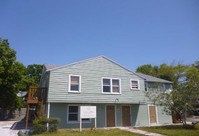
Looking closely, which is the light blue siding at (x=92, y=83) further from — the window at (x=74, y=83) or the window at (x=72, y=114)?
the window at (x=72, y=114)

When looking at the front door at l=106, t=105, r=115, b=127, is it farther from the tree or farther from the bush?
the tree

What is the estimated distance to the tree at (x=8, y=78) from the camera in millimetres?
26719

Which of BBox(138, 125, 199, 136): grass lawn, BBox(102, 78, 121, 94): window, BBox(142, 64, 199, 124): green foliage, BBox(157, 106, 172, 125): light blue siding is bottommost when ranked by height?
BBox(138, 125, 199, 136): grass lawn

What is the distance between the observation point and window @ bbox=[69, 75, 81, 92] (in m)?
18.4

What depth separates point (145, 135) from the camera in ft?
45.6

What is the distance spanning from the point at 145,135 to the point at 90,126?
6404 millimetres

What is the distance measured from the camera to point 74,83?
18625mm

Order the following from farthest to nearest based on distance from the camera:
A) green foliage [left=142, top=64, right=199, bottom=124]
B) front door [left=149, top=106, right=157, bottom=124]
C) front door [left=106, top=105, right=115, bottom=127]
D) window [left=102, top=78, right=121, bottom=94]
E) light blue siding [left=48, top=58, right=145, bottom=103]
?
front door [left=149, top=106, right=157, bottom=124], window [left=102, top=78, right=121, bottom=94], front door [left=106, top=105, right=115, bottom=127], green foliage [left=142, top=64, right=199, bottom=124], light blue siding [left=48, top=58, right=145, bottom=103]

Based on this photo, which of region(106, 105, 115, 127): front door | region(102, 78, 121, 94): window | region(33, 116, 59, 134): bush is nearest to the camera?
region(33, 116, 59, 134): bush

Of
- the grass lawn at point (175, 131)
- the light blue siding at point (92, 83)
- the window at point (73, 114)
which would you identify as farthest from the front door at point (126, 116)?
the window at point (73, 114)

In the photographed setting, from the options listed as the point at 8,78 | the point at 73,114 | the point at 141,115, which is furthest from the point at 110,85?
the point at 8,78

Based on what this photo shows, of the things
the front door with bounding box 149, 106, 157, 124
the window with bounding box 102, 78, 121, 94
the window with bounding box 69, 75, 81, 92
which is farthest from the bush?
the front door with bounding box 149, 106, 157, 124

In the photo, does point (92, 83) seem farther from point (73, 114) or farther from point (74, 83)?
point (73, 114)

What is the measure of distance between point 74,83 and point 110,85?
380cm
